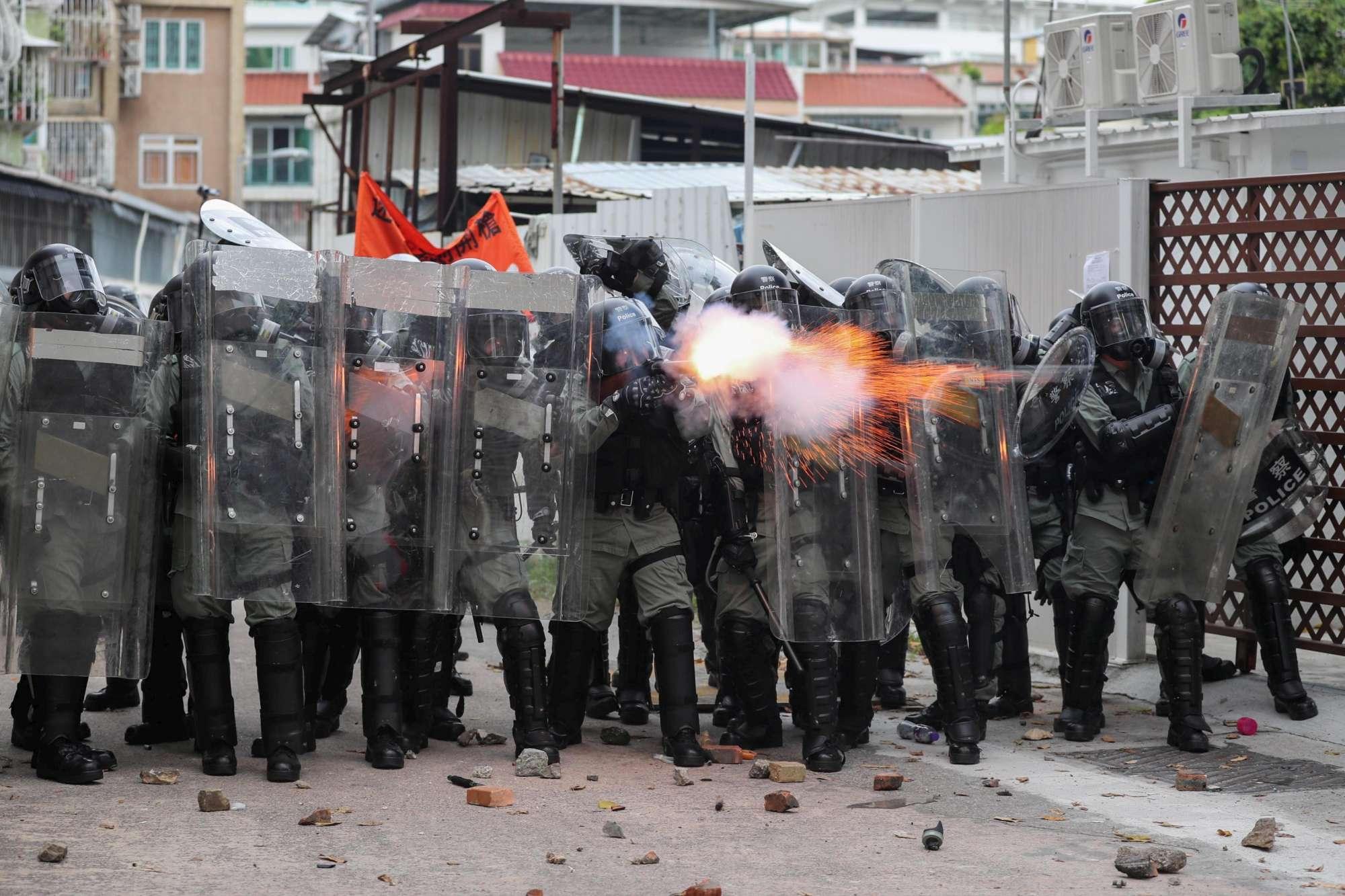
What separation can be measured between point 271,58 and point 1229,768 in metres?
51.6

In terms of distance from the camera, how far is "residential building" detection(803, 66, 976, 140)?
50188mm

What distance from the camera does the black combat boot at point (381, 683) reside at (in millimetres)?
6504

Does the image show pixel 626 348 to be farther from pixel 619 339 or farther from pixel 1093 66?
pixel 1093 66

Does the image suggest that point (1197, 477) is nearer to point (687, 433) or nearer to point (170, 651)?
point (687, 433)

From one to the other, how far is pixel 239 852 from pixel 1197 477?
416 centimetres

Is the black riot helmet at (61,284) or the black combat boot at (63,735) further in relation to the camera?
the black riot helmet at (61,284)

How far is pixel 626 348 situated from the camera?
666 centimetres

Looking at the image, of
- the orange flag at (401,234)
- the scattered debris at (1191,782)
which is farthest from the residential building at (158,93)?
the scattered debris at (1191,782)

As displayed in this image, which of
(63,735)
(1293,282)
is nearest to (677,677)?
(63,735)

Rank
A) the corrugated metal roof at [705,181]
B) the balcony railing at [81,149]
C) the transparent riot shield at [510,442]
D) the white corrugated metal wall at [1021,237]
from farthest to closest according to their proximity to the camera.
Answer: the balcony railing at [81,149] → the corrugated metal roof at [705,181] → the white corrugated metal wall at [1021,237] → the transparent riot shield at [510,442]

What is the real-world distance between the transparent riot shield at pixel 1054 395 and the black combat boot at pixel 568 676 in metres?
1.99

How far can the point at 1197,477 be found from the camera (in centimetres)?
691

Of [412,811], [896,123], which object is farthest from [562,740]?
[896,123]

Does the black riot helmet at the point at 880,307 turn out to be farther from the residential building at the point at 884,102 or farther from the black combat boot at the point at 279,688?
the residential building at the point at 884,102
